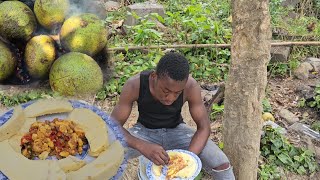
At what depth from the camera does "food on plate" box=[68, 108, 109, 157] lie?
149 centimetres

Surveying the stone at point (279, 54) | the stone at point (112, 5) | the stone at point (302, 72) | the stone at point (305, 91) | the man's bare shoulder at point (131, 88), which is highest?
the man's bare shoulder at point (131, 88)

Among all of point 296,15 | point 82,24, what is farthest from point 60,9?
point 296,15

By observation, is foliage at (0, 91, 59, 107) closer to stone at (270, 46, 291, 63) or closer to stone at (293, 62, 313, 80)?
stone at (270, 46, 291, 63)

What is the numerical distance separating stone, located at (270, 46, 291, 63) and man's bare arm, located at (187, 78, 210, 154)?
2148mm

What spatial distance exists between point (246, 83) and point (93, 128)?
997 millimetres

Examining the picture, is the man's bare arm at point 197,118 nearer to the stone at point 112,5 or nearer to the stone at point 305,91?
the stone at point 305,91

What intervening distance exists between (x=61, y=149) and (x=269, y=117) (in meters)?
2.23

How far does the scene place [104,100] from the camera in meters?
3.47

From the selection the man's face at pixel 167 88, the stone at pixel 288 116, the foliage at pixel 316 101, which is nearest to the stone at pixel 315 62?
the foliage at pixel 316 101

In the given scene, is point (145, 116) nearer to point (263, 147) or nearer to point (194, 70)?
point (263, 147)

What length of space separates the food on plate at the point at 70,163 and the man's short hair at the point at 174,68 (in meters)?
0.75

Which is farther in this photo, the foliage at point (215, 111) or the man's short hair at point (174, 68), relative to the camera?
the foliage at point (215, 111)

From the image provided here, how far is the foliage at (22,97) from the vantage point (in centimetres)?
203

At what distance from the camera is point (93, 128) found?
1561mm
